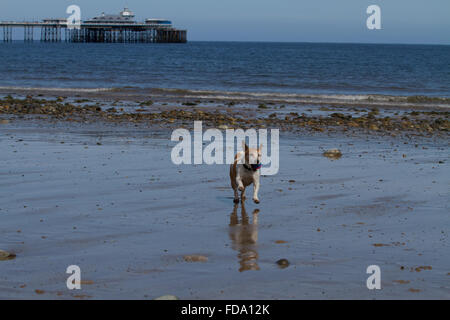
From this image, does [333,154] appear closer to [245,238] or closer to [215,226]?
→ [215,226]

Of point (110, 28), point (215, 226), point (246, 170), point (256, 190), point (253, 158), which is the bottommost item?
point (215, 226)

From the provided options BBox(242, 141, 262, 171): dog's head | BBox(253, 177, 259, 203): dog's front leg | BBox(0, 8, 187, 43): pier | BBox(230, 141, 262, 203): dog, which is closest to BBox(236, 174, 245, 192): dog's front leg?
BBox(230, 141, 262, 203): dog

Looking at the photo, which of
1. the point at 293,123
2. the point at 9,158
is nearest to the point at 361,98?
the point at 293,123

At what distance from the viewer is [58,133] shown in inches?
617

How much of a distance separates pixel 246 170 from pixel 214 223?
1.18 metres

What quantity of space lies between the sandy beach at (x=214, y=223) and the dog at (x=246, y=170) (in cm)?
28

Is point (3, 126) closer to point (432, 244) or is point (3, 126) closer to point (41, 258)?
point (41, 258)

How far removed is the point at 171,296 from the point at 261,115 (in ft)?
55.3

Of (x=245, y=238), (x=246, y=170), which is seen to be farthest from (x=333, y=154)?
(x=245, y=238)

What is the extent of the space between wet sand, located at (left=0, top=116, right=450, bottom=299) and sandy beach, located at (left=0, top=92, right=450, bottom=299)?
0.8 inches

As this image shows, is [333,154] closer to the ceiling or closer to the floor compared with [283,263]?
closer to the ceiling

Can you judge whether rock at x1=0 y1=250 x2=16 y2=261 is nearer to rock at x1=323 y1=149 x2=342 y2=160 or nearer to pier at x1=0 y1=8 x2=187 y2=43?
Result: rock at x1=323 y1=149 x2=342 y2=160

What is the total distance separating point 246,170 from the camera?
890 centimetres

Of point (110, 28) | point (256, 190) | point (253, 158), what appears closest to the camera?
point (253, 158)
